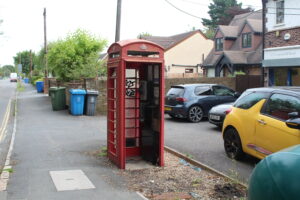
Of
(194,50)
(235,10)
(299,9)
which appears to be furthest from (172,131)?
(235,10)

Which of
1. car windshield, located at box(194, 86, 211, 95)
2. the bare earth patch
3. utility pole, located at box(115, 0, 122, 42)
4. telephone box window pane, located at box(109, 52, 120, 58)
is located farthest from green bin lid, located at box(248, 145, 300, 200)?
car windshield, located at box(194, 86, 211, 95)

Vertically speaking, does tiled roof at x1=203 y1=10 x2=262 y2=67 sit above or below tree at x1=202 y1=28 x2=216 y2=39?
below

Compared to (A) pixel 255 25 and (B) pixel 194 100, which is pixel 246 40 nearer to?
(A) pixel 255 25

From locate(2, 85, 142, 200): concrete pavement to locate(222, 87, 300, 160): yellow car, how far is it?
2.76m

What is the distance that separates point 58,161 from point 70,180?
1639mm

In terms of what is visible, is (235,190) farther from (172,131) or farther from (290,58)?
(290,58)

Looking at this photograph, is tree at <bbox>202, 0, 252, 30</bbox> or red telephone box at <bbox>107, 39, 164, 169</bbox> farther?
tree at <bbox>202, 0, 252, 30</bbox>

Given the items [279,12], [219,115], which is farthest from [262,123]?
[279,12]

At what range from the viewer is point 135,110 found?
27.3 ft

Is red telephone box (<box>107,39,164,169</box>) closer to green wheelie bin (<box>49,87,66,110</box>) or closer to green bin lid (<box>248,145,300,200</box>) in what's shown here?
green bin lid (<box>248,145,300,200</box>)

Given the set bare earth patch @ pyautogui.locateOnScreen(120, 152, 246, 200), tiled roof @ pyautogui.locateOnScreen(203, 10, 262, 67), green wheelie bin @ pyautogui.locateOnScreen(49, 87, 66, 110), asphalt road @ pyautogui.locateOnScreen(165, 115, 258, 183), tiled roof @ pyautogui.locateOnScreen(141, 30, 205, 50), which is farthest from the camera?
tiled roof @ pyautogui.locateOnScreen(141, 30, 205, 50)

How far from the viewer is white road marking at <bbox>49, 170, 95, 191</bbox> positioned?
6155 millimetres

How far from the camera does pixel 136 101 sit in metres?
8.34

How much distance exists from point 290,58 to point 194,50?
2947 centimetres
